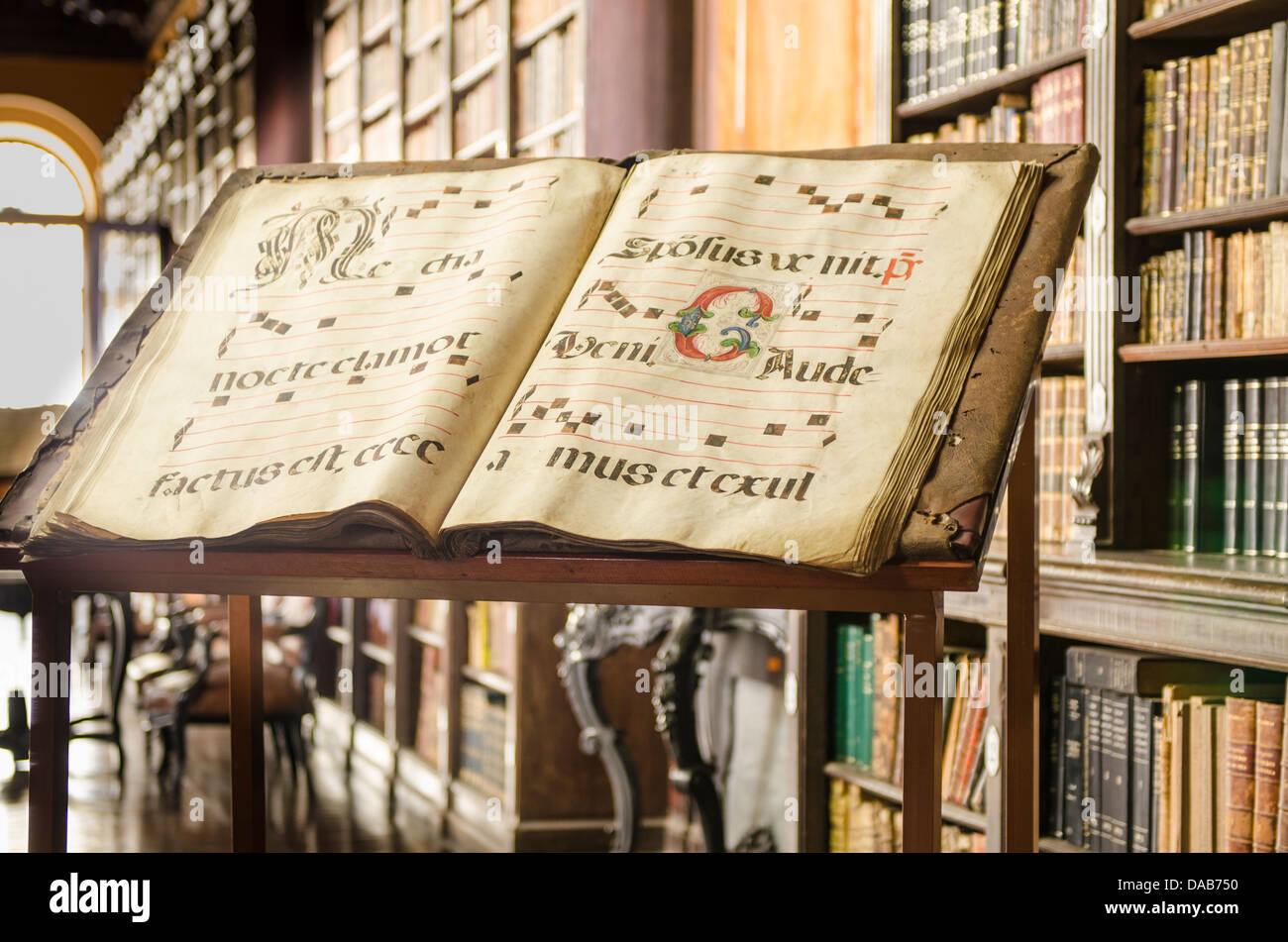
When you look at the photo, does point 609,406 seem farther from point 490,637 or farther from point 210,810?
point 210,810

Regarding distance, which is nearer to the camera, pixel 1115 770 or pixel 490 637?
pixel 1115 770

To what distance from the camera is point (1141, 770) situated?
1911mm

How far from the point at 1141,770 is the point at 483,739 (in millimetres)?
2304

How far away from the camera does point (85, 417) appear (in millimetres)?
1322

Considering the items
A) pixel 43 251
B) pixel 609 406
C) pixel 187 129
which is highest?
pixel 187 129

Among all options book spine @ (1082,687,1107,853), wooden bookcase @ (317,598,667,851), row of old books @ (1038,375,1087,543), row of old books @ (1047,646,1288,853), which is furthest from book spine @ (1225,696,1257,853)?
wooden bookcase @ (317,598,667,851)

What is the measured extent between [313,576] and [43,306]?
43.7ft

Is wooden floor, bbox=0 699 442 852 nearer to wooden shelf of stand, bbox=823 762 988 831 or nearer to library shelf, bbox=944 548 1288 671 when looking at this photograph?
wooden shelf of stand, bbox=823 762 988 831

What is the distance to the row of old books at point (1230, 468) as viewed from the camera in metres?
1.89

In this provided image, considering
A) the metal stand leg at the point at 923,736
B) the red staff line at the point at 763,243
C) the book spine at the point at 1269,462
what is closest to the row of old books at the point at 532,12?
the book spine at the point at 1269,462

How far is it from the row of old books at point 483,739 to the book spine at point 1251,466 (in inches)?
87.7

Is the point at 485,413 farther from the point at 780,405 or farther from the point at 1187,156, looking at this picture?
the point at 1187,156

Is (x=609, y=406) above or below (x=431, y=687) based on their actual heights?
above

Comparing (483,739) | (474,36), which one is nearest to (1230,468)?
(483,739)
